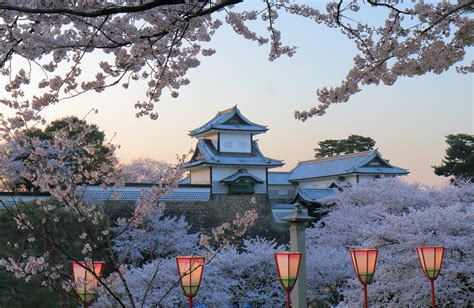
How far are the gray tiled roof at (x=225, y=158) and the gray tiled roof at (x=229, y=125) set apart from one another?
1.97 ft

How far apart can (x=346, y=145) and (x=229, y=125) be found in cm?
1825

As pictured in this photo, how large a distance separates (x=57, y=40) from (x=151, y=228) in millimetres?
14918

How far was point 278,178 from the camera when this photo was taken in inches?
1196

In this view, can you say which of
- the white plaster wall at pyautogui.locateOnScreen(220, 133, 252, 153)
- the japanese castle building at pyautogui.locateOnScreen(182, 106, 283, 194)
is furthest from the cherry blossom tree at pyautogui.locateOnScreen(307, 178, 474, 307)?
the white plaster wall at pyautogui.locateOnScreen(220, 133, 252, 153)

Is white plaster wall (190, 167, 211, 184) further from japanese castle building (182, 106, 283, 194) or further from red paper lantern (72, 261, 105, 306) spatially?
red paper lantern (72, 261, 105, 306)

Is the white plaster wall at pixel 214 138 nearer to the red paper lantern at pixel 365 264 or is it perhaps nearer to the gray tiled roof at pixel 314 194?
the gray tiled roof at pixel 314 194

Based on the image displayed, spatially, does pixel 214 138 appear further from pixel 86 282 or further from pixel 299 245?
pixel 86 282

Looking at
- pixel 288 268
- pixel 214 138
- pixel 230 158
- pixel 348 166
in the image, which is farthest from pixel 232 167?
pixel 288 268

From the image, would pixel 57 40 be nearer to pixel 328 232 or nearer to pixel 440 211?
pixel 440 211

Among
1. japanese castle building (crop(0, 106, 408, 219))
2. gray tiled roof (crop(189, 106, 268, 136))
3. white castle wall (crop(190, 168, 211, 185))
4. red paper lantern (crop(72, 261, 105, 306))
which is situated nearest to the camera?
red paper lantern (crop(72, 261, 105, 306))

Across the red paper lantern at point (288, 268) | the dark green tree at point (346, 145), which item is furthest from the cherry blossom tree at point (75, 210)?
the dark green tree at point (346, 145)

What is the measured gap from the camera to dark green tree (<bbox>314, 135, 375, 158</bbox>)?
126 feet

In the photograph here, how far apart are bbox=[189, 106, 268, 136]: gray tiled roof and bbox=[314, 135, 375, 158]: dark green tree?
16.9 m

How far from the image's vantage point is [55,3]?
2.94m
